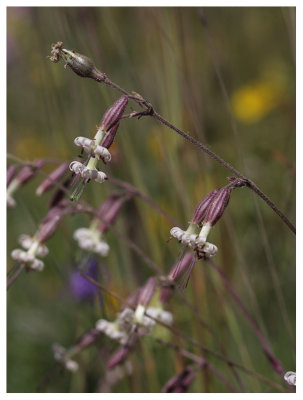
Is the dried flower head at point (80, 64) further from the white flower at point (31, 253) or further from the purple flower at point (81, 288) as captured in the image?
the purple flower at point (81, 288)

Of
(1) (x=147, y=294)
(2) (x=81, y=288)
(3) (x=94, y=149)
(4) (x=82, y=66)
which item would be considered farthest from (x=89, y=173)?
(2) (x=81, y=288)

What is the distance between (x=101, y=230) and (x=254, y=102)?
5.36 ft

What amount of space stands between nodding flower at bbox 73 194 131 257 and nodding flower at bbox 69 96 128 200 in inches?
14.4

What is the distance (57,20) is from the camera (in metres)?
1.49

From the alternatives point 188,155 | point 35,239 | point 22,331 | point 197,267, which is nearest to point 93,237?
point 35,239

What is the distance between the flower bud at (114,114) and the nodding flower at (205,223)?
0.54 feet

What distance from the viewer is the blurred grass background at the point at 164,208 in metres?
1.45

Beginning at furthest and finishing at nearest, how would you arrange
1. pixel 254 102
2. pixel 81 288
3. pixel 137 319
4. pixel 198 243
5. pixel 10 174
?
pixel 254 102 < pixel 81 288 < pixel 10 174 < pixel 137 319 < pixel 198 243

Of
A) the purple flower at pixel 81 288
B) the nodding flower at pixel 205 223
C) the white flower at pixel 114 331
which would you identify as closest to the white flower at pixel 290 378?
the nodding flower at pixel 205 223

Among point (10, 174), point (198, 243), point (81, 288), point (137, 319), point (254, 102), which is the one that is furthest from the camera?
point (254, 102)

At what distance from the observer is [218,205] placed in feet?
2.66

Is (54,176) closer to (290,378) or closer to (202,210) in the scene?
(202,210)

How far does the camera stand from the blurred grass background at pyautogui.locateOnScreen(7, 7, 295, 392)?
1.45m

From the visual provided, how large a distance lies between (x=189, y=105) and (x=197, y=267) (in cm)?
44
